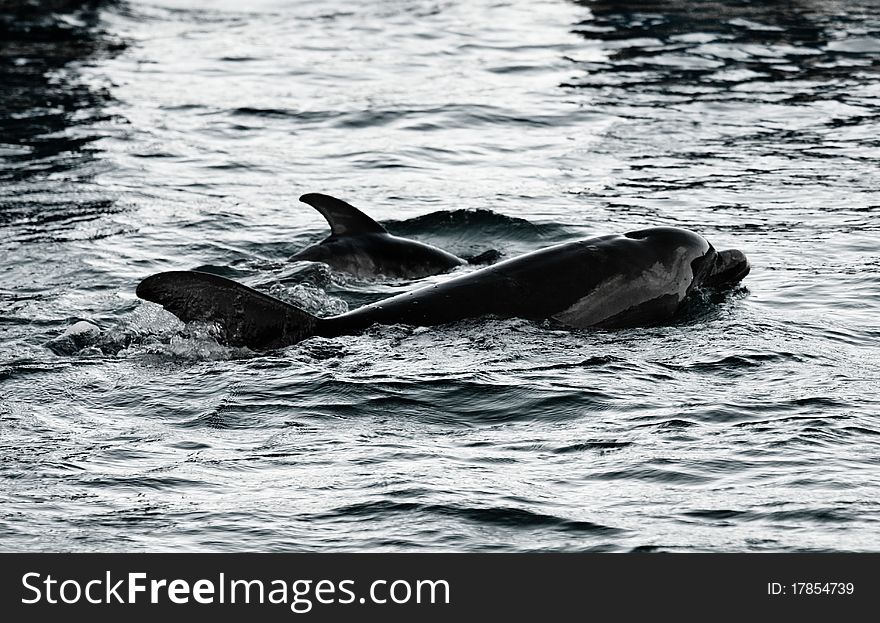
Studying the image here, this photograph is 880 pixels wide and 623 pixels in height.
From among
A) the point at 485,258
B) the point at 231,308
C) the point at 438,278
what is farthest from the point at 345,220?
the point at 231,308

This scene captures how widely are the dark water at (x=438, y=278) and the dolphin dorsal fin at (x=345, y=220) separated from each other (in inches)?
20.4

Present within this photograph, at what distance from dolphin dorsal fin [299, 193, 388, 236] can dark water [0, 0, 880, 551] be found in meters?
0.52

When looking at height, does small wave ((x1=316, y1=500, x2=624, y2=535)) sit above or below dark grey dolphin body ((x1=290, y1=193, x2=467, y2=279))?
above

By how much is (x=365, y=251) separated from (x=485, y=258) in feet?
4.29

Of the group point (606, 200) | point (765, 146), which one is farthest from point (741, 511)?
point (765, 146)

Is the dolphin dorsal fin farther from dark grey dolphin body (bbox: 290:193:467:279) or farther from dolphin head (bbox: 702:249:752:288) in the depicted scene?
dolphin head (bbox: 702:249:752:288)

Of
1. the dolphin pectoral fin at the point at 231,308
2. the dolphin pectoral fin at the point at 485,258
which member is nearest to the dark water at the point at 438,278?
the dolphin pectoral fin at the point at 231,308

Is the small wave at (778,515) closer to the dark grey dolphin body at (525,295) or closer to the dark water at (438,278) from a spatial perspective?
the dark water at (438,278)

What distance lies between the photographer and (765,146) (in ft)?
58.8

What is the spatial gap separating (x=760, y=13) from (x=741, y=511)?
22.0 meters

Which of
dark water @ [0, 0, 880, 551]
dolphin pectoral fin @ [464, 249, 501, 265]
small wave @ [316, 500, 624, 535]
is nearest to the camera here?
small wave @ [316, 500, 624, 535]

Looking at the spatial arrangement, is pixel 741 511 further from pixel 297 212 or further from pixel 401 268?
pixel 297 212

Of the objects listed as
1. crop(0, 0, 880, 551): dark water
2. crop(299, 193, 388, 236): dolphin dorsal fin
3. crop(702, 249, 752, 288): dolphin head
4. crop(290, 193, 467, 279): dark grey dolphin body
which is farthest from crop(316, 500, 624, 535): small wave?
crop(299, 193, 388, 236): dolphin dorsal fin

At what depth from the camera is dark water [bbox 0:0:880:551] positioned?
7.19m
